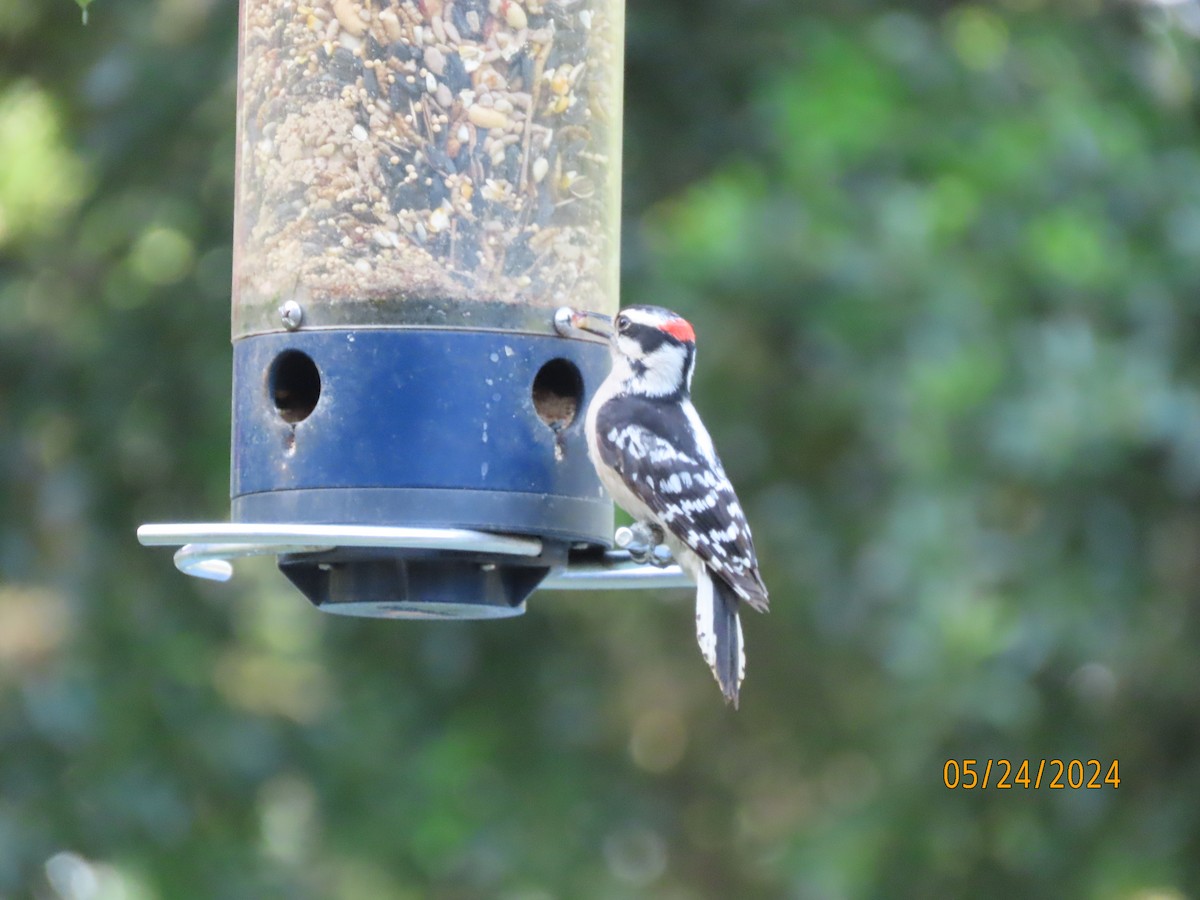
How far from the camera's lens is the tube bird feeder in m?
4.77

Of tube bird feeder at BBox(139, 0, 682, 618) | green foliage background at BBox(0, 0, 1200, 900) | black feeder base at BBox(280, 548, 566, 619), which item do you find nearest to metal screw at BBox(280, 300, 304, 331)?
tube bird feeder at BBox(139, 0, 682, 618)

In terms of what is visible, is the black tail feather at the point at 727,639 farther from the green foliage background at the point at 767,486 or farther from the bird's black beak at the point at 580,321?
the green foliage background at the point at 767,486

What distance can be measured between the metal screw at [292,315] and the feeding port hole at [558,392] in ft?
2.16

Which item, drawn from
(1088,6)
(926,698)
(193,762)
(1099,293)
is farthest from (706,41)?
(193,762)

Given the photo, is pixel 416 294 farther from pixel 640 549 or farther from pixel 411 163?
pixel 640 549

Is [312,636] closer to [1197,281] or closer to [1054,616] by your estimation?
[1054,616]

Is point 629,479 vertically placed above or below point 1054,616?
above

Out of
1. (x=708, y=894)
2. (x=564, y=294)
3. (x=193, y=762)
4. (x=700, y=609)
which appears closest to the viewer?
(x=564, y=294)

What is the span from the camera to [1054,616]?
25.0 ft

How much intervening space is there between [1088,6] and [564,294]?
5.43 m

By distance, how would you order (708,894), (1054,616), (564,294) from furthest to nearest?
(708,894) → (1054,616) → (564,294)

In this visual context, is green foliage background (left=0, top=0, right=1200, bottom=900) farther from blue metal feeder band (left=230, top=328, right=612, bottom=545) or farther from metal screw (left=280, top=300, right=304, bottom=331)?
metal screw (left=280, top=300, right=304, bottom=331)

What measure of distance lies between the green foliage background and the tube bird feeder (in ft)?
9.57

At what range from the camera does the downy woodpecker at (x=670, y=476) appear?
5219 mm
